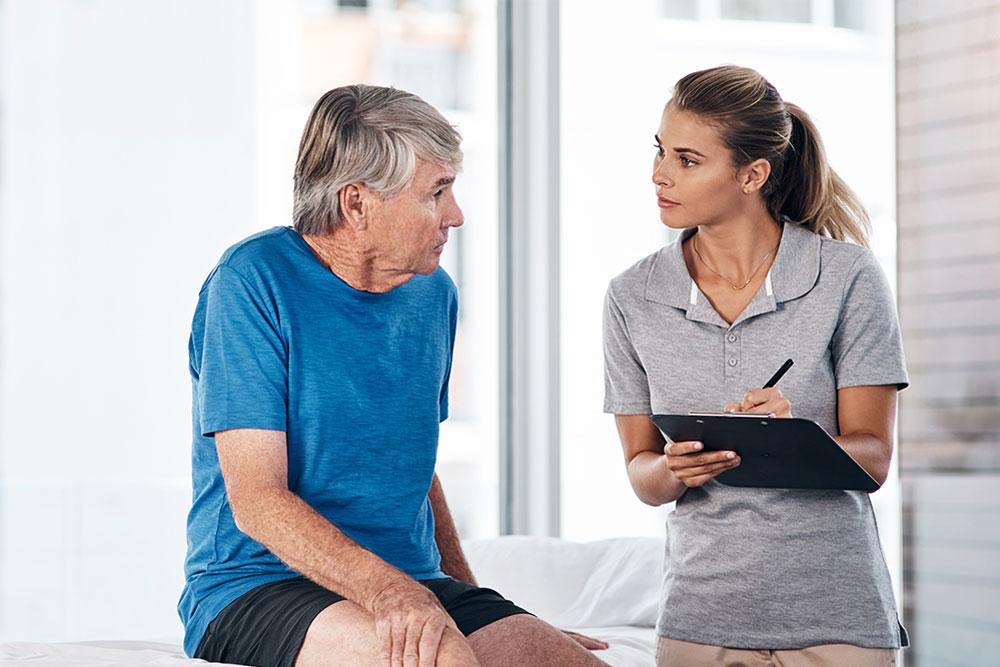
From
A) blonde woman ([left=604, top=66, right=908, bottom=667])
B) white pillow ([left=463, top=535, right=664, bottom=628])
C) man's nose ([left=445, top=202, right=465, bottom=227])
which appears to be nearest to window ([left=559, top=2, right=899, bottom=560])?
white pillow ([left=463, top=535, right=664, bottom=628])

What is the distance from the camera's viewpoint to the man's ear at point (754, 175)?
182 cm

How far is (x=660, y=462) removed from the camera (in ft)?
5.89

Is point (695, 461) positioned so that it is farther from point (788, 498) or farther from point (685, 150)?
point (685, 150)

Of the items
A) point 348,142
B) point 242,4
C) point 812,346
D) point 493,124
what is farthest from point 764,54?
point 242,4

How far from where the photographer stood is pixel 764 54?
2932 millimetres

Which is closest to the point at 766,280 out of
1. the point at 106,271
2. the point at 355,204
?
the point at 355,204

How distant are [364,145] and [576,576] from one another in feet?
4.16

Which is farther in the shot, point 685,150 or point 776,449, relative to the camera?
point 685,150

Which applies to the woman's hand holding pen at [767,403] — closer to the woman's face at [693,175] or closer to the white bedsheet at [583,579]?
the woman's face at [693,175]

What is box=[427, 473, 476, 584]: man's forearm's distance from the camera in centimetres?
191

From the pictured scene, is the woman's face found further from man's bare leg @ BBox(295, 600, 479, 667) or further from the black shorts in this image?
man's bare leg @ BBox(295, 600, 479, 667)

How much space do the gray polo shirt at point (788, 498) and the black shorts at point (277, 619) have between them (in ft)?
1.04

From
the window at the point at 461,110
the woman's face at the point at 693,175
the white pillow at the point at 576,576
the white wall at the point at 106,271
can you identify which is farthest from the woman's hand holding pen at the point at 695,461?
the white wall at the point at 106,271

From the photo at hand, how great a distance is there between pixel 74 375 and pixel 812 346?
2767mm
